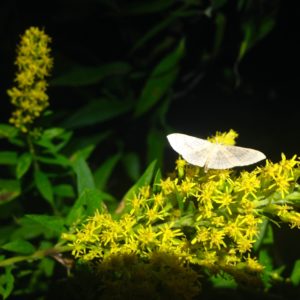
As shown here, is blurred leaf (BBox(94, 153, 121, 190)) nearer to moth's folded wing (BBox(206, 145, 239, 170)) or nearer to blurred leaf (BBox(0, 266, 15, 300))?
blurred leaf (BBox(0, 266, 15, 300))

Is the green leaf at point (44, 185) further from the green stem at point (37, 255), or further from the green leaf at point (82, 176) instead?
the green stem at point (37, 255)

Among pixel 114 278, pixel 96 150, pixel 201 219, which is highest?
pixel 96 150

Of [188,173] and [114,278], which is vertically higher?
[188,173]

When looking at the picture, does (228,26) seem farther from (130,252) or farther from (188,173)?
(130,252)

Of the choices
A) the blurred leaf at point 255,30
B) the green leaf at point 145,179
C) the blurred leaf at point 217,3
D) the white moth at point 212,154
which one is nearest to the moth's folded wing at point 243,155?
the white moth at point 212,154

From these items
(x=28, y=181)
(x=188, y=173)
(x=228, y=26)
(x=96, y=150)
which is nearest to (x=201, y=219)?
(x=188, y=173)

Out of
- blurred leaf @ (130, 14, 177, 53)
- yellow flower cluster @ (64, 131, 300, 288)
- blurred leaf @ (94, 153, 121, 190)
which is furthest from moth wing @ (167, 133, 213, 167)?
blurred leaf @ (130, 14, 177, 53)
